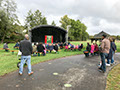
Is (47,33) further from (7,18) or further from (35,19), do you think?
(35,19)

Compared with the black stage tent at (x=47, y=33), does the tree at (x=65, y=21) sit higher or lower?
higher

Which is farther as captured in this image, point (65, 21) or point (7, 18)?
point (65, 21)

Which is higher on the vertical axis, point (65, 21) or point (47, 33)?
point (65, 21)

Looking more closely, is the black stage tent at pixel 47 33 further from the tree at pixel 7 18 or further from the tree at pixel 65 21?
the tree at pixel 65 21

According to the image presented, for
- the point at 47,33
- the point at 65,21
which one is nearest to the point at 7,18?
the point at 47,33

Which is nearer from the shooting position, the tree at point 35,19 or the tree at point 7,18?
the tree at point 7,18

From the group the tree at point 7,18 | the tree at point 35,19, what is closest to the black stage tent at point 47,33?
the tree at point 7,18

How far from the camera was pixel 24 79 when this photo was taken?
13.3ft

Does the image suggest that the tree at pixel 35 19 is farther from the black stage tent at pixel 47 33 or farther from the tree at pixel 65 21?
the black stage tent at pixel 47 33

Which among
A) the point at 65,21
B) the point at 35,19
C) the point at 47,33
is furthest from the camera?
the point at 65,21

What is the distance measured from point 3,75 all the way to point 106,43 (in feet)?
17.3

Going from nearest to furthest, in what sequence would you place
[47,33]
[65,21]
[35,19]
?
[47,33] → [35,19] → [65,21]

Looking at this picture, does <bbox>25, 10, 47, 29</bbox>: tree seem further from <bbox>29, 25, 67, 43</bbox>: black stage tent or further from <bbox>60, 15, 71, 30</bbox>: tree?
<bbox>29, 25, 67, 43</bbox>: black stage tent

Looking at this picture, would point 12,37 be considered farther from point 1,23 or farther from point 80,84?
point 80,84
